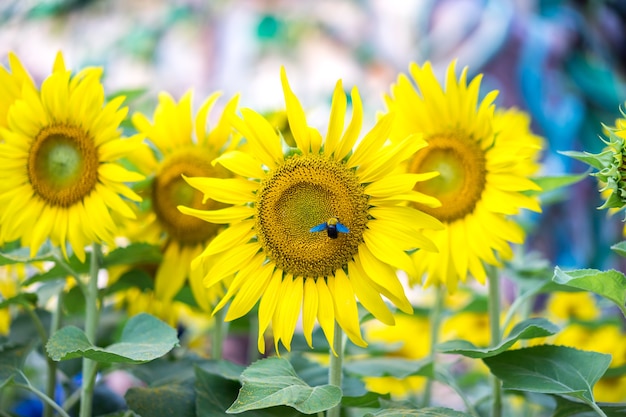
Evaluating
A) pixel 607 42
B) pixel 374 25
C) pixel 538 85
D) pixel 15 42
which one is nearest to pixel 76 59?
pixel 15 42

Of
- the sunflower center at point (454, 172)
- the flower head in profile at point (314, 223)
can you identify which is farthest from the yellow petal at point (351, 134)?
the sunflower center at point (454, 172)

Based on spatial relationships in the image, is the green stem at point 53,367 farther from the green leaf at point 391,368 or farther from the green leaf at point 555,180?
the green leaf at point 555,180

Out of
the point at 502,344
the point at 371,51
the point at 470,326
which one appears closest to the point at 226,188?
the point at 502,344

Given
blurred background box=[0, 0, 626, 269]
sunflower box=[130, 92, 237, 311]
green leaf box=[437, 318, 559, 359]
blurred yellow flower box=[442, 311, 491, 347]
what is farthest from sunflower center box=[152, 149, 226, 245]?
blurred background box=[0, 0, 626, 269]

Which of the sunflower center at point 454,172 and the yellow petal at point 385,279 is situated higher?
the sunflower center at point 454,172

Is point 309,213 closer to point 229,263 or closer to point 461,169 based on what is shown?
point 229,263

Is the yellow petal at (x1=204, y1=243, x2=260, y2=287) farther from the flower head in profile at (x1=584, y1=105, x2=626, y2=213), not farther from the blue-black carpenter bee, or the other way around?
the flower head in profile at (x1=584, y1=105, x2=626, y2=213)
